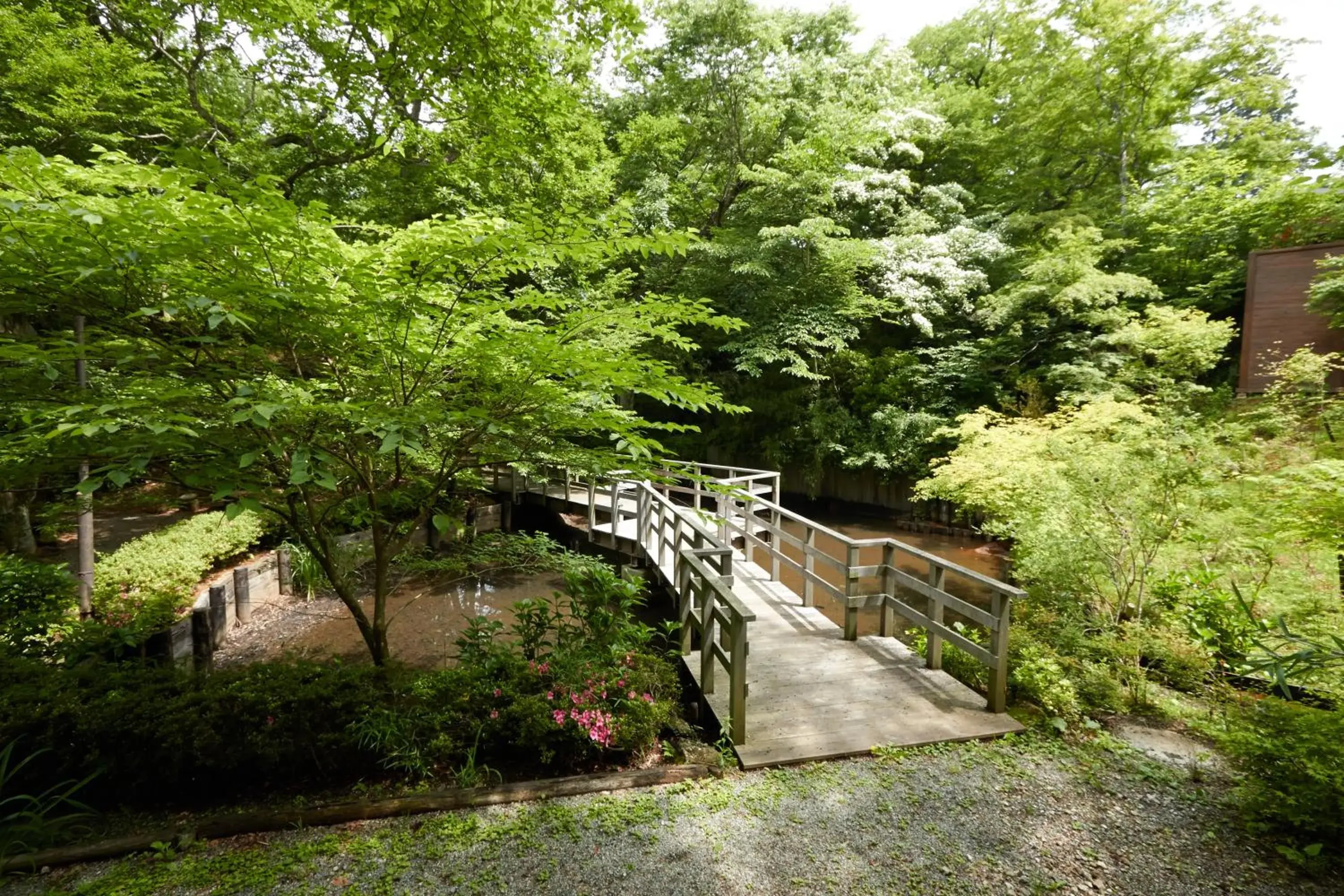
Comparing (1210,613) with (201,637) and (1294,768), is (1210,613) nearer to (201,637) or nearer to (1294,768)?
(1294,768)

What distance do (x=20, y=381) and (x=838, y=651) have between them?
5575 millimetres

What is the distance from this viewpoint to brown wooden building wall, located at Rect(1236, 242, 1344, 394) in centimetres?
936

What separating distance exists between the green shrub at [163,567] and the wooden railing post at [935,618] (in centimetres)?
611

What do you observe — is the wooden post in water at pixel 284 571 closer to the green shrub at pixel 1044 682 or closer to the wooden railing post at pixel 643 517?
the wooden railing post at pixel 643 517

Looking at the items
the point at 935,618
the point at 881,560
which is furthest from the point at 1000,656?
the point at 881,560

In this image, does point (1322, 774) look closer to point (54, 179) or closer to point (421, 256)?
point (421, 256)

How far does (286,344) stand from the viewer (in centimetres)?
279

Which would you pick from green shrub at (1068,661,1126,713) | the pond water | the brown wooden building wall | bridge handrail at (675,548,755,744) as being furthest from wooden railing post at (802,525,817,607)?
the brown wooden building wall

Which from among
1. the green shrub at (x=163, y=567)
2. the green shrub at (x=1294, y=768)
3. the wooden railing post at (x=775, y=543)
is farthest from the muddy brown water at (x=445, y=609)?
the green shrub at (x=1294, y=768)

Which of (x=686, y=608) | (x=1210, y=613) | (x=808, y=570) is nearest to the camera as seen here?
(x=1210, y=613)

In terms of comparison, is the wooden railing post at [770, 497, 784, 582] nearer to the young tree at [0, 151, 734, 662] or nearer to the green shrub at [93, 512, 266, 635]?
the young tree at [0, 151, 734, 662]

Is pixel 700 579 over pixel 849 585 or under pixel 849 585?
over

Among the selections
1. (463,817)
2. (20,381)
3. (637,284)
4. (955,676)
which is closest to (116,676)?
(20,381)

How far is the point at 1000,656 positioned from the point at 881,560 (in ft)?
18.4
